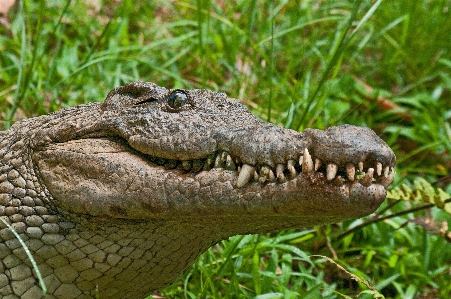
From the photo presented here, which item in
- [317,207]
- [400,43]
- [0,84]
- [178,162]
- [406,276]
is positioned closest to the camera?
[317,207]

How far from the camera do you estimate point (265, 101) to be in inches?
214

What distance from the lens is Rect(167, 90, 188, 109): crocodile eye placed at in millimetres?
3016

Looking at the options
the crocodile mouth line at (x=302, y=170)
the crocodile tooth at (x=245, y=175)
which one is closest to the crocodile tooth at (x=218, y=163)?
the crocodile mouth line at (x=302, y=170)

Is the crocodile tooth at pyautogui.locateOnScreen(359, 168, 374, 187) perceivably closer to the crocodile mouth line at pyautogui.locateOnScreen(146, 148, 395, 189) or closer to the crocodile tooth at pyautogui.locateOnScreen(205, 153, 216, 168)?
the crocodile mouth line at pyautogui.locateOnScreen(146, 148, 395, 189)

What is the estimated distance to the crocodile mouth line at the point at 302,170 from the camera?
2.38 m

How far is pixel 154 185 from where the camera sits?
108 inches

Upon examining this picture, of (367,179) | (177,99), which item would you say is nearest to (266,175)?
(367,179)

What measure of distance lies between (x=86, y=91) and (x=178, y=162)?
255cm

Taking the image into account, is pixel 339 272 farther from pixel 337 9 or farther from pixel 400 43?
pixel 337 9

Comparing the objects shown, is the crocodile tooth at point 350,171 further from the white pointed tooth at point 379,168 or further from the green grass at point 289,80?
the green grass at point 289,80

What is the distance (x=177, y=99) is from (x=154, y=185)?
0.48 metres

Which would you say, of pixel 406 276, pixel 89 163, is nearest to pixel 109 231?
pixel 89 163

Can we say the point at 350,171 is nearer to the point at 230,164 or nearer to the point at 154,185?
the point at 230,164

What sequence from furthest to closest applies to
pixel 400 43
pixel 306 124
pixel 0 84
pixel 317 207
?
pixel 400 43, pixel 0 84, pixel 306 124, pixel 317 207
